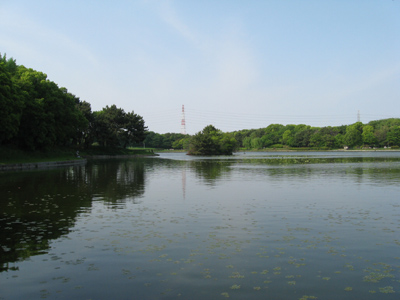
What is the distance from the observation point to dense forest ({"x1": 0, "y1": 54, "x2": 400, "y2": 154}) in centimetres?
4747

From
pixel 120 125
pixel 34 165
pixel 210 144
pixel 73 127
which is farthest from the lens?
pixel 210 144

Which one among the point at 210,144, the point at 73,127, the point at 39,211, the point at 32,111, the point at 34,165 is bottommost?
the point at 39,211

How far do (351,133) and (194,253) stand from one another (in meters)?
192

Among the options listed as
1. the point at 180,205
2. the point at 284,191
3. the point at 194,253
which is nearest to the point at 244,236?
the point at 194,253

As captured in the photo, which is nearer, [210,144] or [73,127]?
[73,127]

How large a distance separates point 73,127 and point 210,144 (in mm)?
72407

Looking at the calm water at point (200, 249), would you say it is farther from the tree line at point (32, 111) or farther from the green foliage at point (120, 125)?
the green foliage at point (120, 125)

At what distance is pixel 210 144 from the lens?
13875cm

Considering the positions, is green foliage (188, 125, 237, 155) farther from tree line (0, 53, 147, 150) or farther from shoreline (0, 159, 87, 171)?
shoreline (0, 159, 87, 171)

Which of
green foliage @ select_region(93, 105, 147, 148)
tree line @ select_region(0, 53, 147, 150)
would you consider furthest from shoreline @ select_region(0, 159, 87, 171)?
green foliage @ select_region(93, 105, 147, 148)

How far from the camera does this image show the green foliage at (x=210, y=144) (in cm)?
13775

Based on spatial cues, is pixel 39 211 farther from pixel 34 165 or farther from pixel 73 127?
pixel 73 127

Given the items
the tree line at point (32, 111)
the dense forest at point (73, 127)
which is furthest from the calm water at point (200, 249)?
the dense forest at point (73, 127)

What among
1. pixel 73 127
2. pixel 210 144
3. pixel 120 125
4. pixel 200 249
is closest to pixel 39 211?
pixel 200 249
